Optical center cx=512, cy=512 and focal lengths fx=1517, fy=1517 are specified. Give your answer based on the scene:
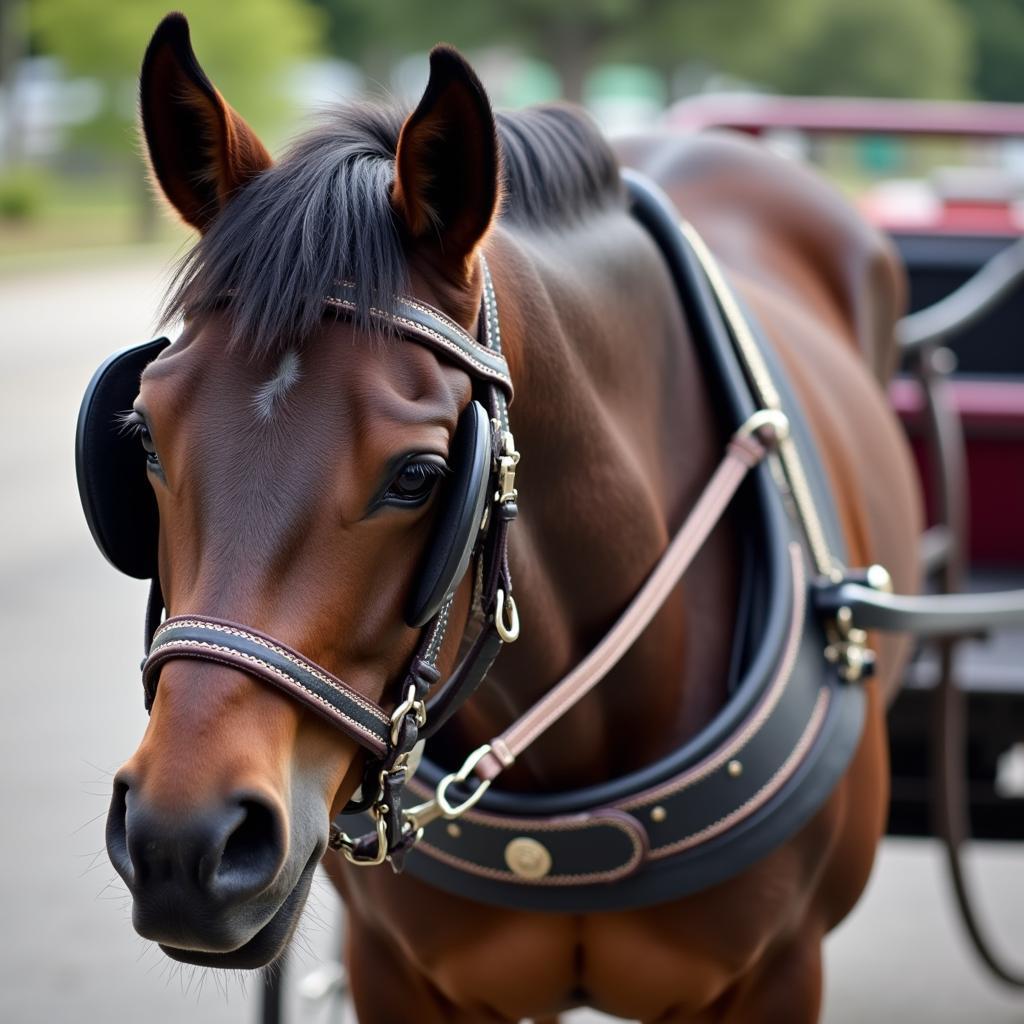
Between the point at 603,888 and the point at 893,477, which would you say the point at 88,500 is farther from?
the point at 893,477

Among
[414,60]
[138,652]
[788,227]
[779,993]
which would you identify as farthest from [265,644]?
[414,60]

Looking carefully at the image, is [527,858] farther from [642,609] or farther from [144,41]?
[144,41]

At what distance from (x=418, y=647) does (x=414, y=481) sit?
0.16 meters

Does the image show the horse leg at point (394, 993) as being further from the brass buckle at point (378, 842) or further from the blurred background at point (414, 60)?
the blurred background at point (414, 60)

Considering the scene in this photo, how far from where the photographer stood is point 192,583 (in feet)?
4.33

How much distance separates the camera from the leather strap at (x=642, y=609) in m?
1.67

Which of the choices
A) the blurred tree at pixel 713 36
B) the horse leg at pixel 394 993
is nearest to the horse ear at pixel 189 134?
the horse leg at pixel 394 993

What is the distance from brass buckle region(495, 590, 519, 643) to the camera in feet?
4.85

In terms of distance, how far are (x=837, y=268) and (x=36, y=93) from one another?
33.9 m

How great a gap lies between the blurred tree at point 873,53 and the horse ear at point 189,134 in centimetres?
4072

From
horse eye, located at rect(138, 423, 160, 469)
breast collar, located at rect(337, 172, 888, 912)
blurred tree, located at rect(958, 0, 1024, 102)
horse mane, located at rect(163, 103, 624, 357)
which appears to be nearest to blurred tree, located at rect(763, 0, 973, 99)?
blurred tree, located at rect(958, 0, 1024, 102)

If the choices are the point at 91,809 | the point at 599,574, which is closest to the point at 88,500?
the point at 599,574

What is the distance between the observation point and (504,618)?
1.51 metres

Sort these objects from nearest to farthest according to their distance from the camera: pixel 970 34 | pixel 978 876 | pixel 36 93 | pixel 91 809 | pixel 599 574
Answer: pixel 599 574 → pixel 978 876 → pixel 91 809 → pixel 36 93 → pixel 970 34
